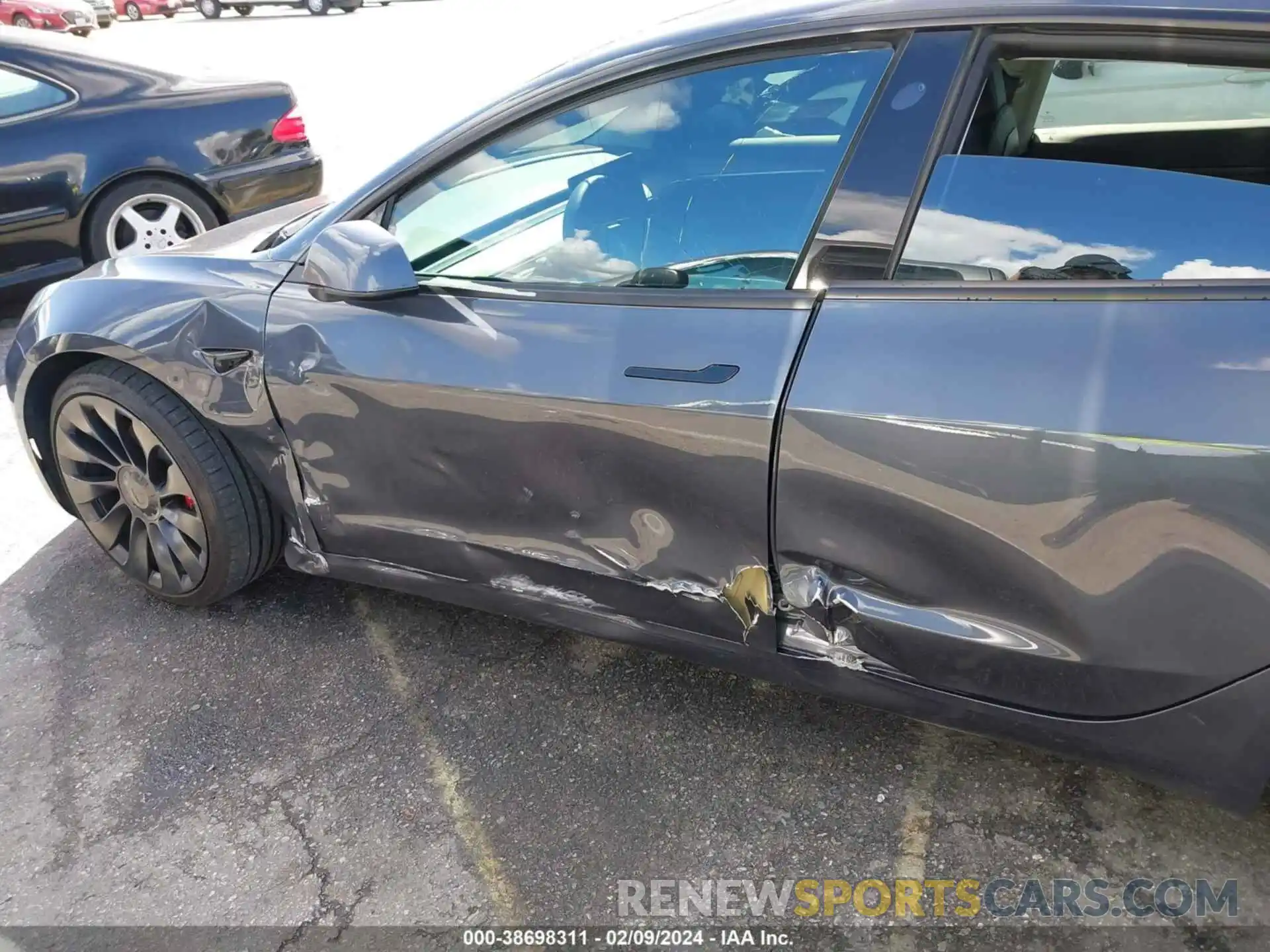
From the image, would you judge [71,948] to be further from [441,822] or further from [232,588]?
[232,588]

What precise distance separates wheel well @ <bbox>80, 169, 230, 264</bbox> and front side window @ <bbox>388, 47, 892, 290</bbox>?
3.27 m

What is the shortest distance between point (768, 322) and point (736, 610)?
0.58m

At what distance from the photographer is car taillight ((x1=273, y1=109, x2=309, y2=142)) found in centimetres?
512

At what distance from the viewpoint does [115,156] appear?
15.5 feet

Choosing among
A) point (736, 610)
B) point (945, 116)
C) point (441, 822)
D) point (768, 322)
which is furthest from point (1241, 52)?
point (441, 822)

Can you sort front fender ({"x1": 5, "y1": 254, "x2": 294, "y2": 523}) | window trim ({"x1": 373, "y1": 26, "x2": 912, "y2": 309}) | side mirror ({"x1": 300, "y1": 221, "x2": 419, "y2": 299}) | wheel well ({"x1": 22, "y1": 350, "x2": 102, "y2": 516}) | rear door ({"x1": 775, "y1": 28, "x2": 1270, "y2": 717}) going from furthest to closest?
1. wheel well ({"x1": 22, "y1": 350, "x2": 102, "y2": 516})
2. front fender ({"x1": 5, "y1": 254, "x2": 294, "y2": 523})
3. side mirror ({"x1": 300, "y1": 221, "x2": 419, "y2": 299})
4. window trim ({"x1": 373, "y1": 26, "x2": 912, "y2": 309})
5. rear door ({"x1": 775, "y1": 28, "x2": 1270, "y2": 717})

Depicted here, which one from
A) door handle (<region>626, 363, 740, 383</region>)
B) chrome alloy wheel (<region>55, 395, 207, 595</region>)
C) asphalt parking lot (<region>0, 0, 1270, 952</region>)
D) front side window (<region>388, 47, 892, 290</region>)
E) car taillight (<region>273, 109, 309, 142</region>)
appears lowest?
asphalt parking lot (<region>0, 0, 1270, 952</region>)

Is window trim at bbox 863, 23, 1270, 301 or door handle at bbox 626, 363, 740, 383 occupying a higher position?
window trim at bbox 863, 23, 1270, 301

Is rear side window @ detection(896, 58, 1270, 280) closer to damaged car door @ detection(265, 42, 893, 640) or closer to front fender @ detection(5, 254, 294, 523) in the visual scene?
damaged car door @ detection(265, 42, 893, 640)

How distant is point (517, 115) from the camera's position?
2064 millimetres

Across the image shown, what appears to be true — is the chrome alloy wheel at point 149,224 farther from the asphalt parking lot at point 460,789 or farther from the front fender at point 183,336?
the asphalt parking lot at point 460,789

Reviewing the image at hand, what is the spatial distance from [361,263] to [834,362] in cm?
102

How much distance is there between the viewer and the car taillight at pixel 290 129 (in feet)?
16.8

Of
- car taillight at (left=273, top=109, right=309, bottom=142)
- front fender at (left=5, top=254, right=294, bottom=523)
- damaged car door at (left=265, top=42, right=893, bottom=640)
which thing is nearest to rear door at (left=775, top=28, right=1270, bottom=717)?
damaged car door at (left=265, top=42, right=893, bottom=640)
